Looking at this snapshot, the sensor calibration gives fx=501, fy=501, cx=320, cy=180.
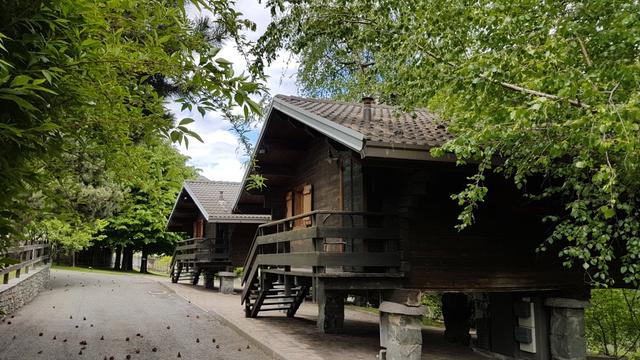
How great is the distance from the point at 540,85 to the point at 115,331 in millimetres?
9778

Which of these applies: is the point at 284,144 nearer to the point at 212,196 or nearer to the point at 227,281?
the point at 227,281

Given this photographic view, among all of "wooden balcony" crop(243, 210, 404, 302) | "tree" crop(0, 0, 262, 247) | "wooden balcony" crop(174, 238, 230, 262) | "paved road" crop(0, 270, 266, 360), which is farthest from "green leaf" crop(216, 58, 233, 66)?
"wooden balcony" crop(174, 238, 230, 262)

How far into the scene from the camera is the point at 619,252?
9.98m

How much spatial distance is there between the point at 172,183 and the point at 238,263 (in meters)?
17.8

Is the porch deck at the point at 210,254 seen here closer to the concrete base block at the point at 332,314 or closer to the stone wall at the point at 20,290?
Result: the stone wall at the point at 20,290

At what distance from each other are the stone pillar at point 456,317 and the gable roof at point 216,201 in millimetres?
9870

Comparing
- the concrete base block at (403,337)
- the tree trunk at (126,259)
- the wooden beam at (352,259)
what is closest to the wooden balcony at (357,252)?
the wooden beam at (352,259)

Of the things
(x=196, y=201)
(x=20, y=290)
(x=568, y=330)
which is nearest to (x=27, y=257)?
(x=20, y=290)

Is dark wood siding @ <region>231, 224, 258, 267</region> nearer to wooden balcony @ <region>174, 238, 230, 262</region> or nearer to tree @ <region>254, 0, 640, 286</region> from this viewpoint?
wooden balcony @ <region>174, 238, 230, 262</region>

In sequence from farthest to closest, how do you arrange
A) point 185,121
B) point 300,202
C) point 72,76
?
1. point 300,202
2. point 185,121
3. point 72,76

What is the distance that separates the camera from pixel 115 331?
1077 cm

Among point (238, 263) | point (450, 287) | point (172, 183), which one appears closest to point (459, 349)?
point (450, 287)

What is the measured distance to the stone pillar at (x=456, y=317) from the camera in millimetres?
11109

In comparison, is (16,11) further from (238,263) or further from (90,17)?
(238,263)
